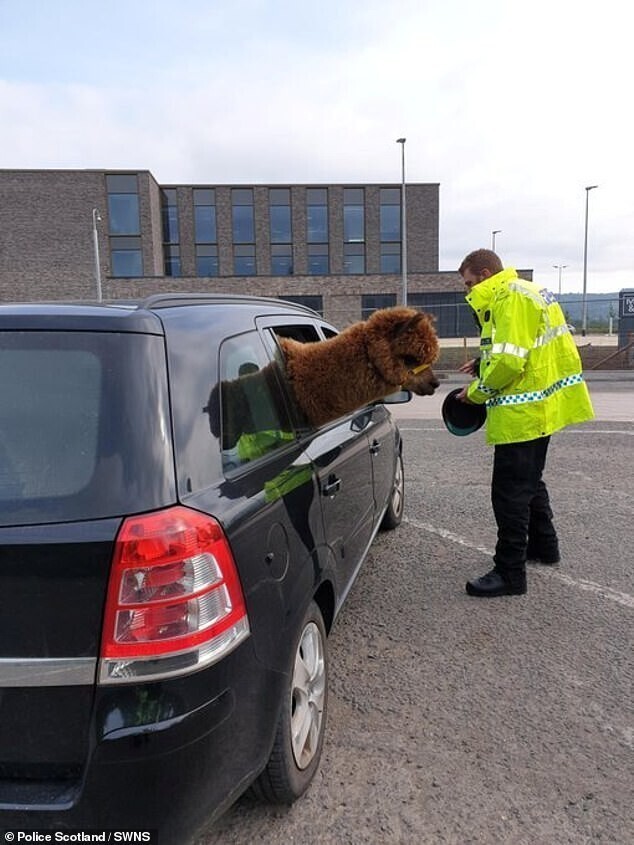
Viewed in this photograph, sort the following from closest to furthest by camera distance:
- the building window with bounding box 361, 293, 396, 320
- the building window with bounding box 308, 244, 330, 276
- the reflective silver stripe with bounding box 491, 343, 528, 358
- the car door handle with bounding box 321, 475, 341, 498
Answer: the car door handle with bounding box 321, 475, 341, 498
the reflective silver stripe with bounding box 491, 343, 528, 358
the building window with bounding box 361, 293, 396, 320
the building window with bounding box 308, 244, 330, 276

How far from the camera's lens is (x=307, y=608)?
228 centimetres

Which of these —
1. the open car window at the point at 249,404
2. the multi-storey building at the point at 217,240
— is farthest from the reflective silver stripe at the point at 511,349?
the multi-storey building at the point at 217,240

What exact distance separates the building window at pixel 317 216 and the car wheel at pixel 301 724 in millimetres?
51376

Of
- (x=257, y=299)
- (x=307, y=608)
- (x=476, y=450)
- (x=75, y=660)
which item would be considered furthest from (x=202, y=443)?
(x=476, y=450)

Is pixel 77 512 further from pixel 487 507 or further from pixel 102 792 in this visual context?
pixel 487 507

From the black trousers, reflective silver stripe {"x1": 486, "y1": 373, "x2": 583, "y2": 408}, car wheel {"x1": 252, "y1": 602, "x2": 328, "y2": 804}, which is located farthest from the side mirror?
car wheel {"x1": 252, "y1": 602, "x2": 328, "y2": 804}

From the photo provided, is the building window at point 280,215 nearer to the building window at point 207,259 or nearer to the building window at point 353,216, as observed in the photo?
the building window at point 353,216

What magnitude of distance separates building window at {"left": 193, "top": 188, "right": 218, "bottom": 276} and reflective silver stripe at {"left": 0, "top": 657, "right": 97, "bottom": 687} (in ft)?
169

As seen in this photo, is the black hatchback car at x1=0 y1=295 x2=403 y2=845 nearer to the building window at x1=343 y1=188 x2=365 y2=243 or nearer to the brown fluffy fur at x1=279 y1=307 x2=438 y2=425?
the brown fluffy fur at x1=279 y1=307 x2=438 y2=425

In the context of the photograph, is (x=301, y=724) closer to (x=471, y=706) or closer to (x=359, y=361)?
(x=471, y=706)

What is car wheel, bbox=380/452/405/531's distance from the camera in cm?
512

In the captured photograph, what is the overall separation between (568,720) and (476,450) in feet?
20.8

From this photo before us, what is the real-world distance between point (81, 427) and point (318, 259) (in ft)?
172

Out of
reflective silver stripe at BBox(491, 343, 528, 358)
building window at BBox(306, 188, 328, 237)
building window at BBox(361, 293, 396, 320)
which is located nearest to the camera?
reflective silver stripe at BBox(491, 343, 528, 358)
